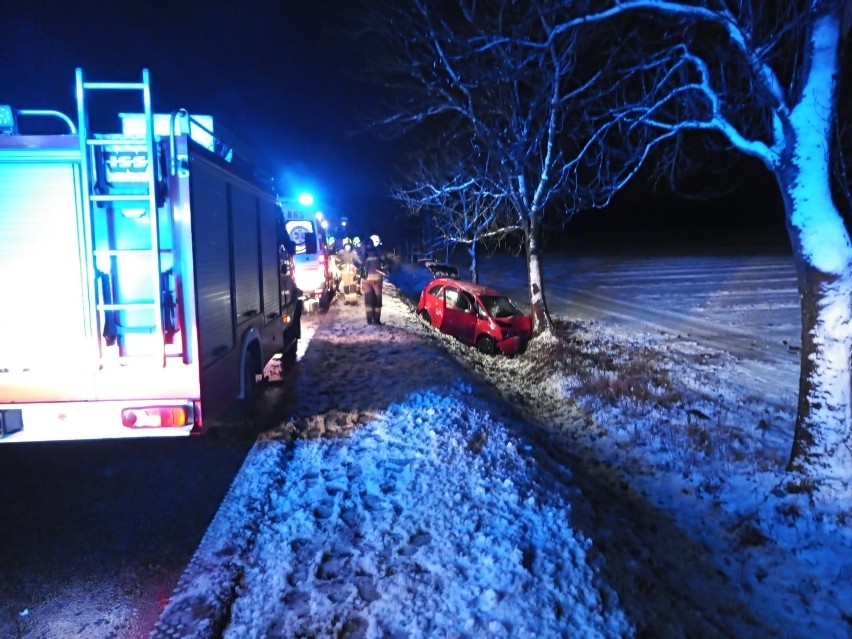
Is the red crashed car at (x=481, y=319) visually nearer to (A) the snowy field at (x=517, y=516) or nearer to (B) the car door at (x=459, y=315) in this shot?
(B) the car door at (x=459, y=315)

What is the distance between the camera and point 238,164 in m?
6.36

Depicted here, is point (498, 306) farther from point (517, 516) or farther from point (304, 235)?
point (517, 516)

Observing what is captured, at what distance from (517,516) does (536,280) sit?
10896 millimetres

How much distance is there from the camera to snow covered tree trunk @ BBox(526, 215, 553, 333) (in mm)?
14594

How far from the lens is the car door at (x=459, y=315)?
14.5m

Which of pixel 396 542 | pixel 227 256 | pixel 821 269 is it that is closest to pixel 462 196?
pixel 821 269

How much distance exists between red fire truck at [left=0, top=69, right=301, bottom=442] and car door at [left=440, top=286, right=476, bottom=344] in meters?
10.0

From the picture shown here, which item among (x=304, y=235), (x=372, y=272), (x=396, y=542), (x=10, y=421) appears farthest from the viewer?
(x=304, y=235)

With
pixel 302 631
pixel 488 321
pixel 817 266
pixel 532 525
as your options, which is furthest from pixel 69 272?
pixel 488 321

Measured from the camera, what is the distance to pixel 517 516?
14.6 feet

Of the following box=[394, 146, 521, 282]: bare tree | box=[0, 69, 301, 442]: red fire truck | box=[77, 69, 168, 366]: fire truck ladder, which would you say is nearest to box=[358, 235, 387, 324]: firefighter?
box=[394, 146, 521, 282]: bare tree

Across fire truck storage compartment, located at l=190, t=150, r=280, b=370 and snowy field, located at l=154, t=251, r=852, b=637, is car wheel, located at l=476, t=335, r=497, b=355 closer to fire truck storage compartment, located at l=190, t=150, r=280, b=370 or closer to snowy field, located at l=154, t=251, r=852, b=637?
snowy field, located at l=154, t=251, r=852, b=637

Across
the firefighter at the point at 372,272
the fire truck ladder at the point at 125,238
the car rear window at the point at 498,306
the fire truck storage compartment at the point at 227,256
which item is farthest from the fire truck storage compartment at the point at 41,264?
the car rear window at the point at 498,306

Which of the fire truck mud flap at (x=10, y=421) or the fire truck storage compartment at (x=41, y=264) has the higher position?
the fire truck storage compartment at (x=41, y=264)
